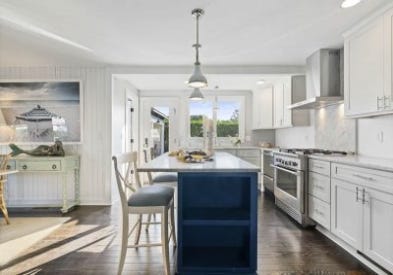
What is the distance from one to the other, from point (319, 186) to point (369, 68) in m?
1.35

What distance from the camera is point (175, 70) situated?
14.5 ft

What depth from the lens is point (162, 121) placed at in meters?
6.70

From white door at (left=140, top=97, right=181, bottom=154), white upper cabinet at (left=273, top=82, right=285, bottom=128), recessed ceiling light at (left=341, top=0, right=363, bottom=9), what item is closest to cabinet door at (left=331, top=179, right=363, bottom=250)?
recessed ceiling light at (left=341, top=0, right=363, bottom=9)

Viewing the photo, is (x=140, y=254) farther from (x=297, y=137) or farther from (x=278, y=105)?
(x=278, y=105)

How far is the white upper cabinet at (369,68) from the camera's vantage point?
239 centimetres

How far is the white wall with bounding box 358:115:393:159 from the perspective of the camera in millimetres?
2783

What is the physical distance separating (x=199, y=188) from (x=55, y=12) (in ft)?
7.18

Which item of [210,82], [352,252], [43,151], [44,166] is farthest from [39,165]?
[352,252]

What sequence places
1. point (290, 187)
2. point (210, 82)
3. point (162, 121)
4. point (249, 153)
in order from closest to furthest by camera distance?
point (290, 187)
point (210, 82)
point (249, 153)
point (162, 121)

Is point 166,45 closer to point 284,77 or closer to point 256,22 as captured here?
point 256,22

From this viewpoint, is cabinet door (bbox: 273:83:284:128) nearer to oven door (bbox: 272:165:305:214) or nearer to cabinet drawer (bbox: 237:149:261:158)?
cabinet drawer (bbox: 237:149:261:158)

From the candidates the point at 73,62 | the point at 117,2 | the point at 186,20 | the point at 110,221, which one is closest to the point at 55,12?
the point at 117,2

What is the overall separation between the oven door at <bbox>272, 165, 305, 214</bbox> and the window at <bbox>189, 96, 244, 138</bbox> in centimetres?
241

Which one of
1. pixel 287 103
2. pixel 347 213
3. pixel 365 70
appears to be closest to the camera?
pixel 347 213
